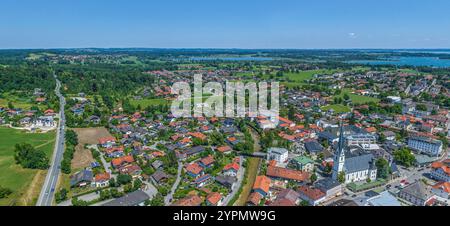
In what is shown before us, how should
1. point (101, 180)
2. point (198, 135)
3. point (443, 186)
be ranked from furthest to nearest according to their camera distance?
point (198, 135), point (101, 180), point (443, 186)

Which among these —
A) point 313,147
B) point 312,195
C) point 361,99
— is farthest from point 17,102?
point 361,99

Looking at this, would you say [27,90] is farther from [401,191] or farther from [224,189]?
[401,191]

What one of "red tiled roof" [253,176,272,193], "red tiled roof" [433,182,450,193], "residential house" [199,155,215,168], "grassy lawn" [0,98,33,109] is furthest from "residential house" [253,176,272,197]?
"grassy lawn" [0,98,33,109]

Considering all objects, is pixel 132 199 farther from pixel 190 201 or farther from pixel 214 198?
→ pixel 214 198

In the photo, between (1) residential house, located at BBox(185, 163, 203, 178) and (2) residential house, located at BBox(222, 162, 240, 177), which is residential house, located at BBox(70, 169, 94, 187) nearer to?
(1) residential house, located at BBox(185, 163, 203, 178)

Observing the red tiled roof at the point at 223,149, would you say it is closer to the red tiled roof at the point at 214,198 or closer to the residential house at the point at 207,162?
the residential house at the point at 207,162

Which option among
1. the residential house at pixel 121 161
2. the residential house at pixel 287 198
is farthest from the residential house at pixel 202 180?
the residential house at pixel 121 161

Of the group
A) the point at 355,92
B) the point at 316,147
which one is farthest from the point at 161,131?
the point at 355,92
